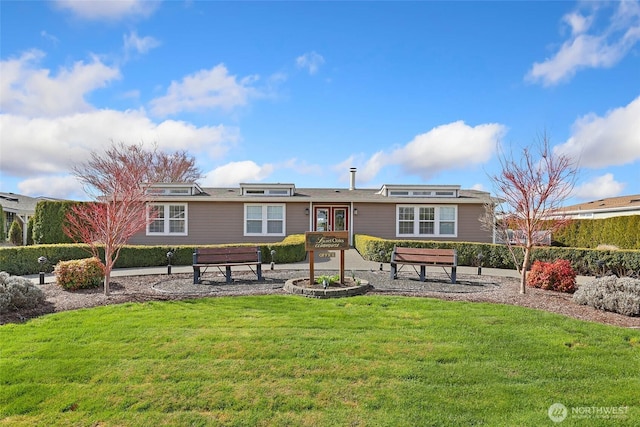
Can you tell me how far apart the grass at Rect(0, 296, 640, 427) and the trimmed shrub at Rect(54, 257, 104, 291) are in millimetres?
2520

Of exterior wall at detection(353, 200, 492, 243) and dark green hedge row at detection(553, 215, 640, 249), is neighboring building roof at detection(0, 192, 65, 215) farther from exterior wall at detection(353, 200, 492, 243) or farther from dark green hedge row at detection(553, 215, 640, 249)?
dark green hedge row at detection(553, 215, 640, 249)

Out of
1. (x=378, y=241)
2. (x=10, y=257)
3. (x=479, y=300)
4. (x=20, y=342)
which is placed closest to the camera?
(x=20, y=342)

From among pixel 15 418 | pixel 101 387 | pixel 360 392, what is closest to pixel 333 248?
pixel 360 392

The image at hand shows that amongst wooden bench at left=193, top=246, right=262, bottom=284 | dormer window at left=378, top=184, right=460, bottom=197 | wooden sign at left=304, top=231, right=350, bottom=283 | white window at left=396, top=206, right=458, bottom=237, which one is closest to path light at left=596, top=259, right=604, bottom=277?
white window at left=396, top=206, right=458, bottom=237

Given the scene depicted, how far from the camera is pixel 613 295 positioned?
6195 mm

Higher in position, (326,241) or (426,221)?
(426,221)

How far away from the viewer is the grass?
3.14 meters

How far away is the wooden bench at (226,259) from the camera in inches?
350

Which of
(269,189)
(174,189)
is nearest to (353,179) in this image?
(269,189)

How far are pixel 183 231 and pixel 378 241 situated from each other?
33.7 feet

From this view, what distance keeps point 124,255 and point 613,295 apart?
1353 centimetres

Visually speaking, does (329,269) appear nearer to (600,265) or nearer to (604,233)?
(600,265)

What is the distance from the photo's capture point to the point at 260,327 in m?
5.00

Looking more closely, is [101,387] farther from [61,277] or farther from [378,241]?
[378,241]
